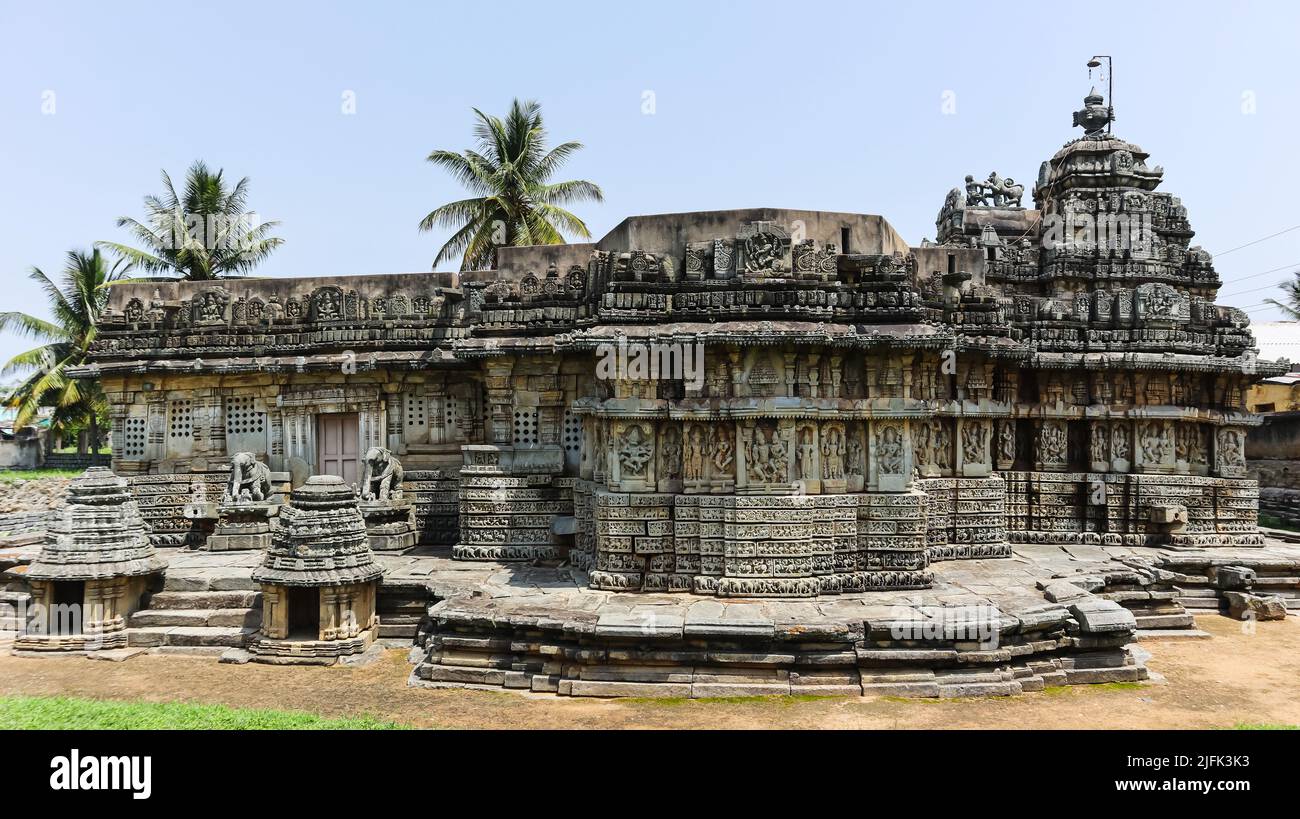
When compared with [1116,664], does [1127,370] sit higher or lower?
higher

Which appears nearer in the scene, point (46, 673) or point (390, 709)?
point (390, 709)

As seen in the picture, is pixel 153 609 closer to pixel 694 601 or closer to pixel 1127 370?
pixel 694 601

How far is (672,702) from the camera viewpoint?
7.48m

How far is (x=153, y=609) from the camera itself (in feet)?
32.7

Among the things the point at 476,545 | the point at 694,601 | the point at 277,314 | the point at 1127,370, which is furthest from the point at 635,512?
the point at 1127,370

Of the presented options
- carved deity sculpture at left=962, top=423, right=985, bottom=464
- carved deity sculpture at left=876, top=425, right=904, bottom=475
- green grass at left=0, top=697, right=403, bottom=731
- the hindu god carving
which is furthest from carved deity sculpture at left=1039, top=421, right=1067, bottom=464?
green grass at left=0, top=697, right=403, bottom=731

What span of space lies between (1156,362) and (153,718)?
13.7 m

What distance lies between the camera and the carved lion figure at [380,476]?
39.9ft

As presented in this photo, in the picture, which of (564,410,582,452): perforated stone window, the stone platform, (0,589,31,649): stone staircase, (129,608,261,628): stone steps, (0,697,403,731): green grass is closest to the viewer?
(0,697,403,731): green grass

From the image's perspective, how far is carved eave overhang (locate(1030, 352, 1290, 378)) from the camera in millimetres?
12547

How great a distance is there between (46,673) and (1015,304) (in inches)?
550

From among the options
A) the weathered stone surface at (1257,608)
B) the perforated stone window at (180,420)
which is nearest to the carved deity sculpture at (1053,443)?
the weathered stone surface at (1257,608)

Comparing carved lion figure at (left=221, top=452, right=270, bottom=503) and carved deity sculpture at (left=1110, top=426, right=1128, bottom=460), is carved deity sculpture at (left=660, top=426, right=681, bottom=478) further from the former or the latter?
carved deity sculpture at (left=1110, top=426, right=1128, bottom=460)

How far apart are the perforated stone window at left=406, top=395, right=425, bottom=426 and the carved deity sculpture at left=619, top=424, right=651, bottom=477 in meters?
5.05
